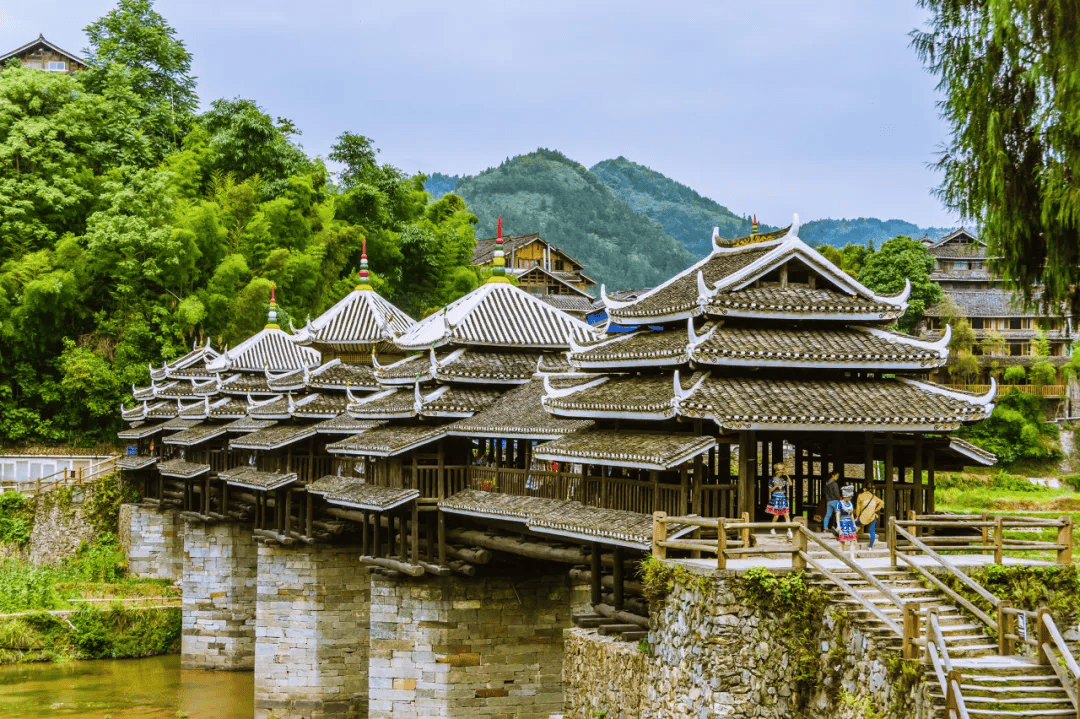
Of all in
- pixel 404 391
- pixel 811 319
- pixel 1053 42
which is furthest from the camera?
pixel 404 391

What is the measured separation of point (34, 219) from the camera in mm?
56906

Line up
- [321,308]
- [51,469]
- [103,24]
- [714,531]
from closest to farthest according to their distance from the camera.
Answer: [714,531] < [51,469] < [321,308] < [103,24]

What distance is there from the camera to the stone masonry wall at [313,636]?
32.4 meters

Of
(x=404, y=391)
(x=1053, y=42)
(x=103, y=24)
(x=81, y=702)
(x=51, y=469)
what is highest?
(x=103, y=24)

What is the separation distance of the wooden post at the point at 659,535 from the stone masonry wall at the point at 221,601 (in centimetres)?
2583

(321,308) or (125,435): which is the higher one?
(321,308)

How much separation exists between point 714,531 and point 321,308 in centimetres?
4530

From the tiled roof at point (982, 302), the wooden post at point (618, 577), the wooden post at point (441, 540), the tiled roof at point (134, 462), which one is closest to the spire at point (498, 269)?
the wooden post at point (441, 540)

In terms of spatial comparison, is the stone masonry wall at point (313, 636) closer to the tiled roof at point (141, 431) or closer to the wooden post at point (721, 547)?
the tiled roof at point (141, 431)

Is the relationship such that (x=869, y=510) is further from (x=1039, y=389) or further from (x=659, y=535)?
(x=1039, y=389)

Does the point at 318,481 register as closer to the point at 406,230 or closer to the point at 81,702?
the point at 81,702

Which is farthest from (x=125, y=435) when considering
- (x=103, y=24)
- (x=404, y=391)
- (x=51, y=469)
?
(x=103, y=24)

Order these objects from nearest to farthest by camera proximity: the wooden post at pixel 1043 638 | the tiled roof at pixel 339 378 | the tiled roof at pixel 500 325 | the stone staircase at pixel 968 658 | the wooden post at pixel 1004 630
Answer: the stone staircase at pixel 968 658
the wooden post at pixel 1043 638
the wooden post at pixel 1004 630
the tiled roof at pixel 500 325
the tiled roof at pixel 339 378

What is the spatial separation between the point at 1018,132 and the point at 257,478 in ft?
79.2
